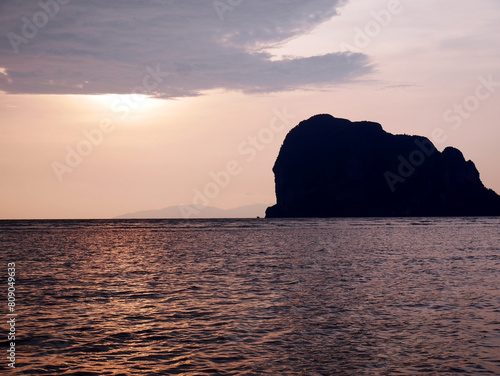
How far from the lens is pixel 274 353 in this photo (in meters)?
16.9

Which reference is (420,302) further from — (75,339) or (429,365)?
(75,339)

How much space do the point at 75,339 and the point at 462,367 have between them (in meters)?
13.6

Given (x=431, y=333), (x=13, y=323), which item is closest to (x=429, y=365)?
(x=431, y=333)

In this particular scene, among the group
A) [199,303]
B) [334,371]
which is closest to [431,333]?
[334,371]

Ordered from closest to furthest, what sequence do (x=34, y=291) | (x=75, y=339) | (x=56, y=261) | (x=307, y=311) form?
(x=75, y=339), (x=307, y=311), (x=34, y=291), (x=56, y=261)

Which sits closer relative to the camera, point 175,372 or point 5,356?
point 175,372

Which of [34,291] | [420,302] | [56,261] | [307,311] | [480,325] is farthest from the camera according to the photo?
[56,261]

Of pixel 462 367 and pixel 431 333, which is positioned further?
pixel 431 333

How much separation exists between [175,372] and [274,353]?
3.66m

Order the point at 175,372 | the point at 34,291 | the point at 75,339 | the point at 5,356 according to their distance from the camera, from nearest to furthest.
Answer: the point at 175,372 < the point at 5,356 < the point at 75,339 < the point at 34,291

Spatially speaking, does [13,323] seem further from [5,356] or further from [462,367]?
[462,367]

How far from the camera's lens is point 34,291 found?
30.2 m

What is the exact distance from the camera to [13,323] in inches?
827

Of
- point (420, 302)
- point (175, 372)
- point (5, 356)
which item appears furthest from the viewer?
point (420, 302)
